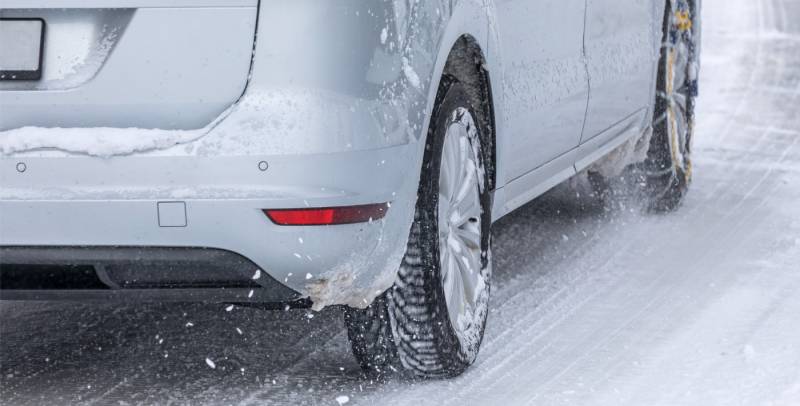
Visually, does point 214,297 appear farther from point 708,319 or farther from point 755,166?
point 755,166

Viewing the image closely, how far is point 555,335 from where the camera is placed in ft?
15.9

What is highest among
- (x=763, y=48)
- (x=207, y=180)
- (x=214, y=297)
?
(x=207, y=180)

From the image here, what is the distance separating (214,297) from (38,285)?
0.45 metres

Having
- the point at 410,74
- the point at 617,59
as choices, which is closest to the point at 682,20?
the point at 617,59

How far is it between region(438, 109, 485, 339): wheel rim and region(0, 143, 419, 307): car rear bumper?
0.56 metres

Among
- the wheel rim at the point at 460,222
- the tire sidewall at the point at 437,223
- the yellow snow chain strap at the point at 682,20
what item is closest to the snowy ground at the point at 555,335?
the tire sidewall at the point at 437,223

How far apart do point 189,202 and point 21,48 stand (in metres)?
0.56

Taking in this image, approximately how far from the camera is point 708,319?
16.5 feet

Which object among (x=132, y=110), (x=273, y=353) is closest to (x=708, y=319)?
(x=273, y=353)

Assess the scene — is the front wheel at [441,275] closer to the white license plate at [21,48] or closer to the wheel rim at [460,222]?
the wheel rim at [460,222]

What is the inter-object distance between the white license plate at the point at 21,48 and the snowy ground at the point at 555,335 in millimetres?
966

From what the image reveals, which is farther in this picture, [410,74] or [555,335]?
[555,335]

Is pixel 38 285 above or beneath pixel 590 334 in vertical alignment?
above

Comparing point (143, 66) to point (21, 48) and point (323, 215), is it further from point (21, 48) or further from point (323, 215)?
point (323, 215)
